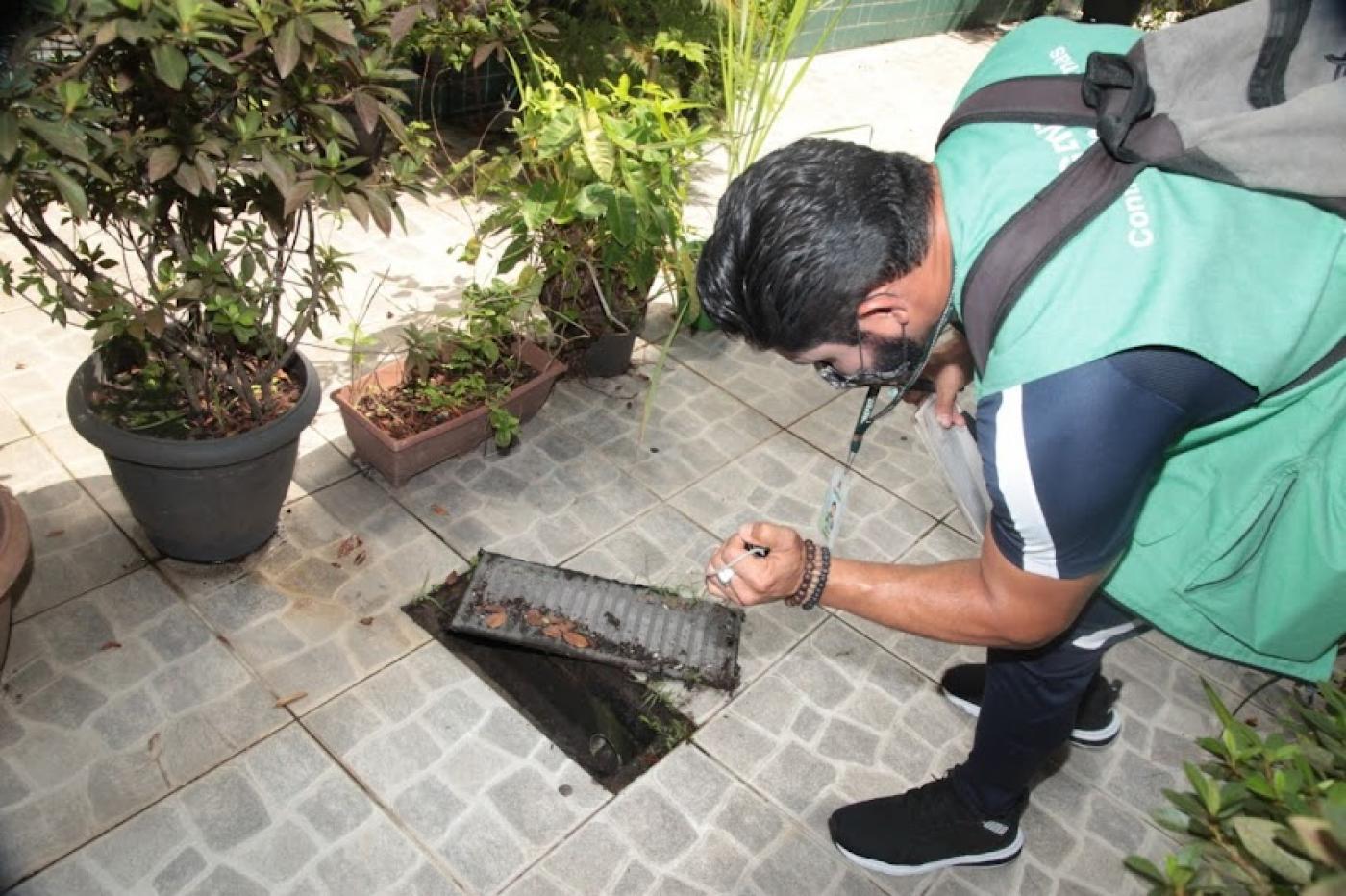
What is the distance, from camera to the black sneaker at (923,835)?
223cm

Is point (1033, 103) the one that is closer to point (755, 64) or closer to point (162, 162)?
point (162, 162)

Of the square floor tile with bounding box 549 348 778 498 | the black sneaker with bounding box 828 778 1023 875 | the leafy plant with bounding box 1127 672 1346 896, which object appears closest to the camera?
the leafy plant with bounding box 1127 672 1346 896

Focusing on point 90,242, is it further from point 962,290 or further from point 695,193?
point 962,290

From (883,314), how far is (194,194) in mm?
1452

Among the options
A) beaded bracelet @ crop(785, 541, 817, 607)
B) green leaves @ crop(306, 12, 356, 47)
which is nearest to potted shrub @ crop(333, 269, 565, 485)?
green leaves @ crop(306, 12, 356, 47)

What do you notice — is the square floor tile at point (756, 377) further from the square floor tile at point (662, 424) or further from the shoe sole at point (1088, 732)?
the shoe sole at point (1088, 732)

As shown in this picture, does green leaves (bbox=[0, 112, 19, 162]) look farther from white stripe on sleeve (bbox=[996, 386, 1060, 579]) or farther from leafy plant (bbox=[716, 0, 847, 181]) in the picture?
leafy plant (bbox=[716, 0, 847, 181])

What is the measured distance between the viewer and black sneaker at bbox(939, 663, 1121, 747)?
8.58ft

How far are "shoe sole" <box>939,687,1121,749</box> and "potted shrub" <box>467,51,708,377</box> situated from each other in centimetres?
161

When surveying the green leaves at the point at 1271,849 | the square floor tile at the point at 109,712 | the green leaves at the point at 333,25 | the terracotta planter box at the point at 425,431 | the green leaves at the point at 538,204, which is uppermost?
the green leaves at the point at 333,25

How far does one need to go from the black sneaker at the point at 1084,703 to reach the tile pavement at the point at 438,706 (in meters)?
0.05

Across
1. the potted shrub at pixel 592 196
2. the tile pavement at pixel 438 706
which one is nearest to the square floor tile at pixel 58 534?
the tile pavement at pixel 438 706

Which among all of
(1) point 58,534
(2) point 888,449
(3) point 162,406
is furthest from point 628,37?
(1) point 58,534

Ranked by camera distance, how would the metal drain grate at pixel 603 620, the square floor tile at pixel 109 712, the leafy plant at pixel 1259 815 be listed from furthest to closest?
1. the metal drain grate at pixel 603 620
2. the square floor tile at pixel 109 712
3. the leafy plant at pixel 1259 815
